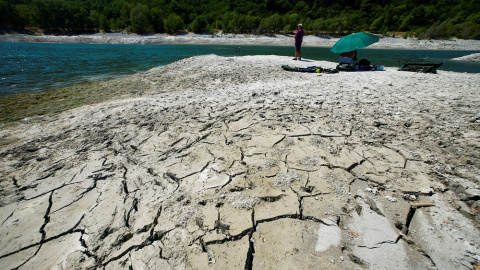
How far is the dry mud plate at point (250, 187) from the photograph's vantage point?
1.73 meters

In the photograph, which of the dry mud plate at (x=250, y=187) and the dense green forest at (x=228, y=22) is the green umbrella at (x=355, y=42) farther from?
the dense green forest at (x=228, y=22)

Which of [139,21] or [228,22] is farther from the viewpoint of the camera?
[228,22]

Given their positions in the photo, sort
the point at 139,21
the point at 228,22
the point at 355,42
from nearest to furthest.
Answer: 1. the point at 355,42
2. the point at 139,21
3. the point at 228,22

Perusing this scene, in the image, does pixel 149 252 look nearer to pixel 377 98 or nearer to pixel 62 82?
pixel 377 98

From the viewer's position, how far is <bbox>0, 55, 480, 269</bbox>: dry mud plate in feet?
5.66

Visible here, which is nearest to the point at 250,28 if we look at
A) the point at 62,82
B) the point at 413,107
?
the point at 62,82

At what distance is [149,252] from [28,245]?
1.23m

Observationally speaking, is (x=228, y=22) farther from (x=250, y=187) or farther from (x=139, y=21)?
(x=250, y=187)

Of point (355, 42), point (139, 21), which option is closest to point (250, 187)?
point (355, 42)

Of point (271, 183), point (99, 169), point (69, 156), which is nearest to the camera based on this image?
point (271, 183)

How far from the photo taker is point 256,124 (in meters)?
3.77

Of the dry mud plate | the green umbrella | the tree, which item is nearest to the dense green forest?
the tree

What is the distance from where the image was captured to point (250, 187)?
2.38 meters

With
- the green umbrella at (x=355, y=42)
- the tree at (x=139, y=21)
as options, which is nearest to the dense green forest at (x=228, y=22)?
the tree at (x=139, y=21)
